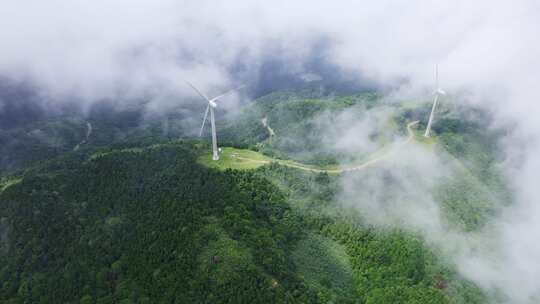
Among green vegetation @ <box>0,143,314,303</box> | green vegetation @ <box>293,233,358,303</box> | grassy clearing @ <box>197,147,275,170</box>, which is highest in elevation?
grassy clearing @ <box>197,147,275,170</box>

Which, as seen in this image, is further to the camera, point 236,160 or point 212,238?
point 236,160

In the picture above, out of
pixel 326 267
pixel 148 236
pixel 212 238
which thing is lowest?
→ pixel 326 267

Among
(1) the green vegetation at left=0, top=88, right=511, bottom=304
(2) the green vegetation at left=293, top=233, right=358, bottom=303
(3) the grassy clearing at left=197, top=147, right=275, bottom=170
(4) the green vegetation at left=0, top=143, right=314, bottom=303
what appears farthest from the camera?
(3) the grassy clearing at left=197, top=147, right=275, bottom=170

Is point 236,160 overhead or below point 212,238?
overhead

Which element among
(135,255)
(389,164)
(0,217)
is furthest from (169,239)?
Result: (389,164)

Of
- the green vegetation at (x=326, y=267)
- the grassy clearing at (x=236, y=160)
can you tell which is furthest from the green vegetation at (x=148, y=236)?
the grassy clearing at (x=236, y=160)

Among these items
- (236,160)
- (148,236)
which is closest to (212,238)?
(148,236)

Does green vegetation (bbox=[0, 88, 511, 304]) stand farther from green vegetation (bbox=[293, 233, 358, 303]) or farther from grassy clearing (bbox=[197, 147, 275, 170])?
grassy clearing (bbox=[197, 147, 275, 170])

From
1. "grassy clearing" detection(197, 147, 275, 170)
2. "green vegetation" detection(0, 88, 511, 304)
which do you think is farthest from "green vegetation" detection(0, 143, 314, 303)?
"grassy clearing" detection(197, 147, 275, 170)

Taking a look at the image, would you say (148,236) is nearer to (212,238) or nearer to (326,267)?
(212,238)

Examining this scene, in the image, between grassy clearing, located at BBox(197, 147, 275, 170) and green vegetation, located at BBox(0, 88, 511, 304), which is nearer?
green vegetation, located at BBox(0, 88, 511, 304)

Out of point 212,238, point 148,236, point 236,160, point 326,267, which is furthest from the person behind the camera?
point 236,160
